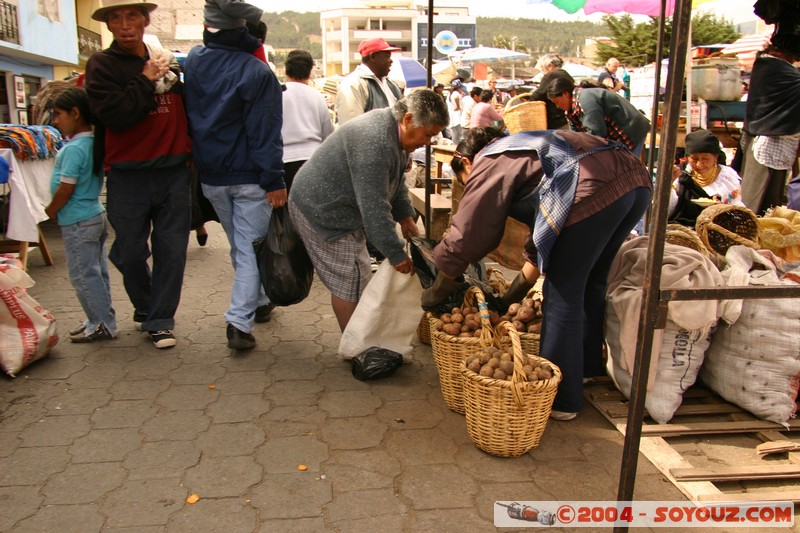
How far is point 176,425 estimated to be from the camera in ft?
10.3

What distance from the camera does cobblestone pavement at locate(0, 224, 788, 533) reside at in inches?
97.7

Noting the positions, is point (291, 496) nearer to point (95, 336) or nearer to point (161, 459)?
point (161, 459)

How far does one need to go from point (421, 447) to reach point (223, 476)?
34.5 inches

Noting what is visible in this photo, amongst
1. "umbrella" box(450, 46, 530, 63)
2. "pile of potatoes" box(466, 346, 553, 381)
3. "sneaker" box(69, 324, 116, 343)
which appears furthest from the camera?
"umbrella" box(450, 46, 530, 63)

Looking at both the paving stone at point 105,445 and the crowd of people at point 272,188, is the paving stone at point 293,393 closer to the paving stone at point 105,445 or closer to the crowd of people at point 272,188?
the crowd of people at point 272,188

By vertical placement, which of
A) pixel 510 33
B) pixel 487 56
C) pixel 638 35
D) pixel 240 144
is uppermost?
pixel 510 33

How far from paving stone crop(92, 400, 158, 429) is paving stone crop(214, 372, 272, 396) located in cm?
38

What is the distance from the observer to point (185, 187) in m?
4.00

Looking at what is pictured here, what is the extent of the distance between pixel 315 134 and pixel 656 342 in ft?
10.1

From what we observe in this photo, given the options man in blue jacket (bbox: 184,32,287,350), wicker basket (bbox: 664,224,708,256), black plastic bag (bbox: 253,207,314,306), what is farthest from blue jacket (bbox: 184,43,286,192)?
wicker basket (bbox: 664,224,708,256)

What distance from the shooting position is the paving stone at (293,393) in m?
3.42

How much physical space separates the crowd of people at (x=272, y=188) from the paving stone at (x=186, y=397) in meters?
0.51

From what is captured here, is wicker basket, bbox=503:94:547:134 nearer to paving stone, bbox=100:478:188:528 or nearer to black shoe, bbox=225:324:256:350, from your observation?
black shoe, bbox=225:324:256:350

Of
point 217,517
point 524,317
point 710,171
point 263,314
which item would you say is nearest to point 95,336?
point 263,314
